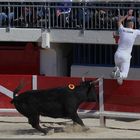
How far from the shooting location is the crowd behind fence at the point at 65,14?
1731cm

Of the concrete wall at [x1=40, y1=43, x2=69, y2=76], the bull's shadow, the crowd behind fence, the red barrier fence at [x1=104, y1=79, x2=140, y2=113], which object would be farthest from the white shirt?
the concrete wall at [x1=40, y1=43, x2=69, y2=76]

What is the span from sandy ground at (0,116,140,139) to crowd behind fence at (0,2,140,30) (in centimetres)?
380

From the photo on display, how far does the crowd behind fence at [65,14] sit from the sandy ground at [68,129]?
12.5ft

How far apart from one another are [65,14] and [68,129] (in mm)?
5732

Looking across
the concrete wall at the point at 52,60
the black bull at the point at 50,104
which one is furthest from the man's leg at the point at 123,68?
the concrete wall at the point at 52,60

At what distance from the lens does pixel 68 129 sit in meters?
12.7

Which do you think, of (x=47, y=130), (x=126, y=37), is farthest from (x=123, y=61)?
(x=47, y=130)

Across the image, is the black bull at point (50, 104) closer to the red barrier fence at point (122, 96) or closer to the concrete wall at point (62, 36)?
the red barrier fence at point (122, 96)

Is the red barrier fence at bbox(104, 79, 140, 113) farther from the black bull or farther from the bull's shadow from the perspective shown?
the black bull

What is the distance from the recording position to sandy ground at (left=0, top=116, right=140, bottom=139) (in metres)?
12.5

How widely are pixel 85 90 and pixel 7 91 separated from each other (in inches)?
125

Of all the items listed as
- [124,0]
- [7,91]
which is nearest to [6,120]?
[7,91]

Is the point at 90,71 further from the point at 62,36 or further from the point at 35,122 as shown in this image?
the point at 35,122

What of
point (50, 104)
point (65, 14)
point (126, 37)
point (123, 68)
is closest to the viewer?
point (50, 104)
